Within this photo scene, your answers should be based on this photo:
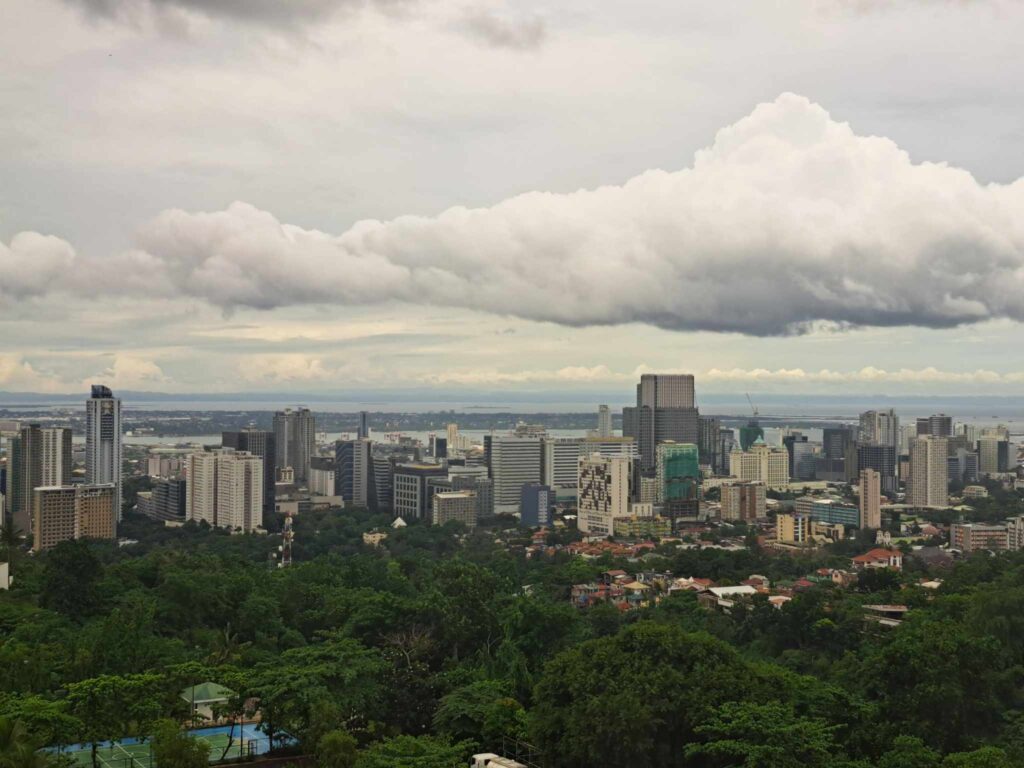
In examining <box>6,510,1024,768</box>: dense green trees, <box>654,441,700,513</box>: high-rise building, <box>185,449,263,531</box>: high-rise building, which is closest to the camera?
<box>6,510,1024,768</box>: dense green trees

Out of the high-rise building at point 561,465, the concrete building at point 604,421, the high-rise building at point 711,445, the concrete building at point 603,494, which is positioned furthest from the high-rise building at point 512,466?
the concrete building at point 604,421

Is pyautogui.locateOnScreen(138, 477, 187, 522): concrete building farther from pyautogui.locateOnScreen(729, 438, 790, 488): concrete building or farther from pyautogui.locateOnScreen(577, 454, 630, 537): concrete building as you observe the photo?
pyautogui.locateOnScreen(729, 438, 790, 488): concrete building

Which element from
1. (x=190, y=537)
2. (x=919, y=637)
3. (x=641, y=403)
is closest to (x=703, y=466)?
(x=641, y=403)

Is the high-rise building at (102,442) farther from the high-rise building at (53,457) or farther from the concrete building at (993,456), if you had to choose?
the concrete building at (993,456)

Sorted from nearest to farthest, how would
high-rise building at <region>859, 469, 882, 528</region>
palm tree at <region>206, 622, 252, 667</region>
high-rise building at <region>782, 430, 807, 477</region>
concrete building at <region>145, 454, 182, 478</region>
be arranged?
palm tree at <region>206, 622, 252, 667</region>
high-rise building at <region>859, 469, 882, 528</region>
concrete building at <region>145, 454, 182, 478</region>
high-rise building at <region>782, 430, 807, 477</region>

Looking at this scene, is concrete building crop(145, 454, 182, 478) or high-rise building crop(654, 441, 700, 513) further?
concrete building crop(145, 454, 182, 478)

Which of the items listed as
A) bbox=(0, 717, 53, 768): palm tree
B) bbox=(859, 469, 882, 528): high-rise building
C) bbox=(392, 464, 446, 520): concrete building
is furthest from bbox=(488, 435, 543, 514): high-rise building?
bbox=(0, 717, 53, 768): palm tree
